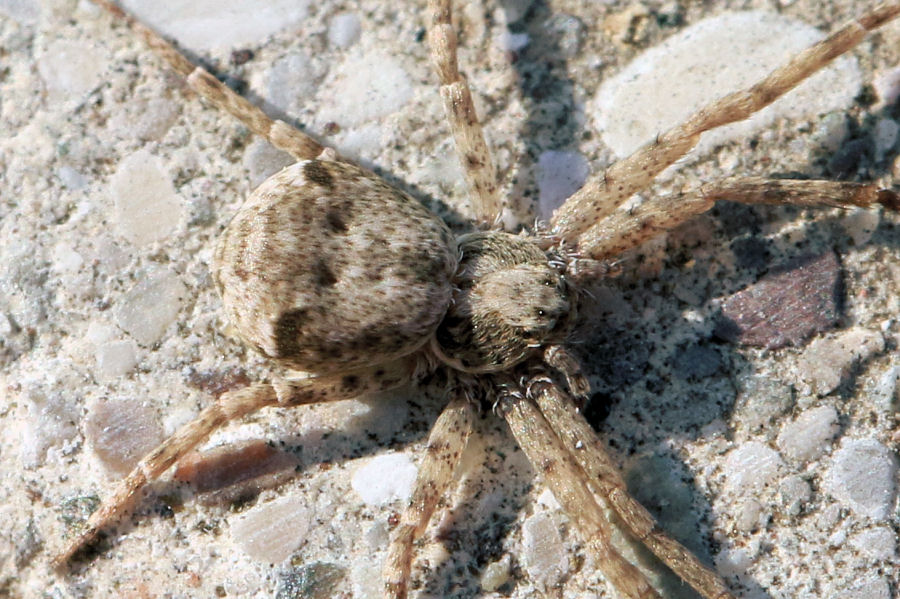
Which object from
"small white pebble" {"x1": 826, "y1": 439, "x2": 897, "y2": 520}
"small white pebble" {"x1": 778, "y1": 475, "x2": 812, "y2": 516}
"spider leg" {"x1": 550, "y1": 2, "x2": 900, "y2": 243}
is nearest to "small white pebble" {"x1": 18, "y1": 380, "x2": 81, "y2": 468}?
"spider leg" {"x1": 550, "y1": 2, "x2": 900, "y2": 243}

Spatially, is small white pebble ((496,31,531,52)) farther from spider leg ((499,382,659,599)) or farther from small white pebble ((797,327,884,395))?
small white pebble ((797,327,884,395))

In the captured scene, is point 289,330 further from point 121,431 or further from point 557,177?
point 557,177

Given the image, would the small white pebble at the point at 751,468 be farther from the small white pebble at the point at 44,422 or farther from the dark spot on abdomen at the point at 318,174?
the small white pebble at the point at 44,422

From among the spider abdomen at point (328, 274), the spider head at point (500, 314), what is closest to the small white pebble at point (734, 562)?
the spider head at point (500, 314)

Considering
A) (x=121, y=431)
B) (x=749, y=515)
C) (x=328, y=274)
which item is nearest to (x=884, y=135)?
(x=749, y=515)

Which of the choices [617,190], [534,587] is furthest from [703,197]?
[534,587]
